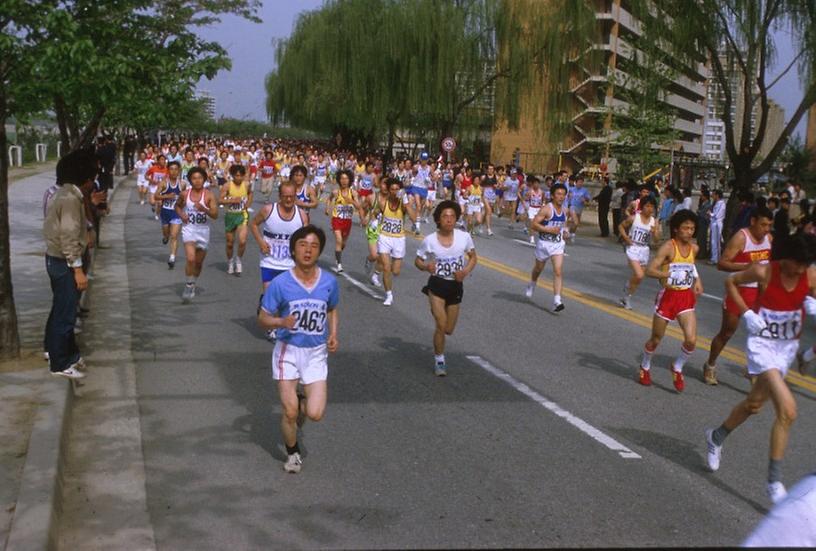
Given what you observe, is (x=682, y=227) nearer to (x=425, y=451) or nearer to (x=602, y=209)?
(x=425, y=451)

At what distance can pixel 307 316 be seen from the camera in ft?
19.6

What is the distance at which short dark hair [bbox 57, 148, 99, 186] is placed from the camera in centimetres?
790

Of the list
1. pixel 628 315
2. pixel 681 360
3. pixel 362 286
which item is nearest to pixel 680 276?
pixel 681 360

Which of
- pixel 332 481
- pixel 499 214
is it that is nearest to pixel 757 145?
pixel 499 214

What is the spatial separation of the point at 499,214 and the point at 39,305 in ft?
75.9

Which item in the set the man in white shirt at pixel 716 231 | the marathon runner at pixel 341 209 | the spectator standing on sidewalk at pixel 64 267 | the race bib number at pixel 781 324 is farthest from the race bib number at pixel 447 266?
the man in white shirt at pixel 716 231

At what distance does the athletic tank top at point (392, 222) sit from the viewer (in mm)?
13023

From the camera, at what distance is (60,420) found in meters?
6.45

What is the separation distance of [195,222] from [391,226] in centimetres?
264

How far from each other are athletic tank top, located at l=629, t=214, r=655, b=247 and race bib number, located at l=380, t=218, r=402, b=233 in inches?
124

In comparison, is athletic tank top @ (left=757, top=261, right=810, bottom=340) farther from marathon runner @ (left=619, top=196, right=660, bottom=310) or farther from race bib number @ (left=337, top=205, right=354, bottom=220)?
race bib number @ (left=337, top=205, right=354, bottom=220)

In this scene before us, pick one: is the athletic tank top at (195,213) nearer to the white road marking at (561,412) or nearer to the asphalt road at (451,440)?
the asphalt road at (451,440)

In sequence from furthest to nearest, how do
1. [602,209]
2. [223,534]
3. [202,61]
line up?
1. [602,209]
2. [202,61]
3. [223,534]

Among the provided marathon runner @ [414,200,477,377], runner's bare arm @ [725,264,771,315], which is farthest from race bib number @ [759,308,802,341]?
marathon runner @ [414,200,477,377]
